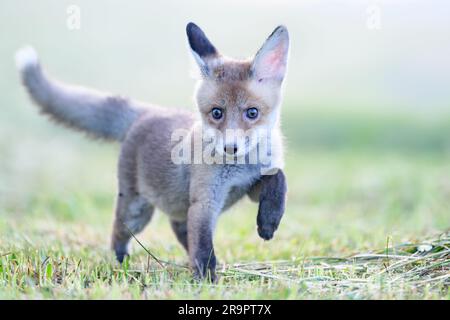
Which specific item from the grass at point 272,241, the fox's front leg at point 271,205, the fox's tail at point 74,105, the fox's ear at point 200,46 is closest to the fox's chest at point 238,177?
the fox's front leg at point 271,205

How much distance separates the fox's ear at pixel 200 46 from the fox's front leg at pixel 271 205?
1.01 metres

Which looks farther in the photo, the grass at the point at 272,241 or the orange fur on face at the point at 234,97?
the orange fur on face at the point at 234,97

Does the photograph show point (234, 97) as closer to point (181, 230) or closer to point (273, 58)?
point (273, 58)

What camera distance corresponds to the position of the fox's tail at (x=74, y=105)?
21.7 feet

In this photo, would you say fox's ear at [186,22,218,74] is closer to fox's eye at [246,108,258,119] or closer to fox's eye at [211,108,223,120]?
A: fox's eye at [211,108,223,120]

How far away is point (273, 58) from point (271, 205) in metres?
1.14

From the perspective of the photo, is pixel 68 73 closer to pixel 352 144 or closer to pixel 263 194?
pixel 352 144

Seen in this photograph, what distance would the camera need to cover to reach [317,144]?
1412 centimetres

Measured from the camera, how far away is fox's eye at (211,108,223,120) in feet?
16.9

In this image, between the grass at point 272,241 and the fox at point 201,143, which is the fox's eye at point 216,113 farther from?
the grass at point 272,241

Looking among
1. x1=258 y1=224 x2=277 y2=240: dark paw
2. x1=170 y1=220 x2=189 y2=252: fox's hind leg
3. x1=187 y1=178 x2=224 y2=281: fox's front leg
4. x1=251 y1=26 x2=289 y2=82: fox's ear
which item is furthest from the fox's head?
x1=170 y1=220 x2=189 y2=252: fox's hind leg

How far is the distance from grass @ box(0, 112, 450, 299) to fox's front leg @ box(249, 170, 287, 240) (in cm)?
31
